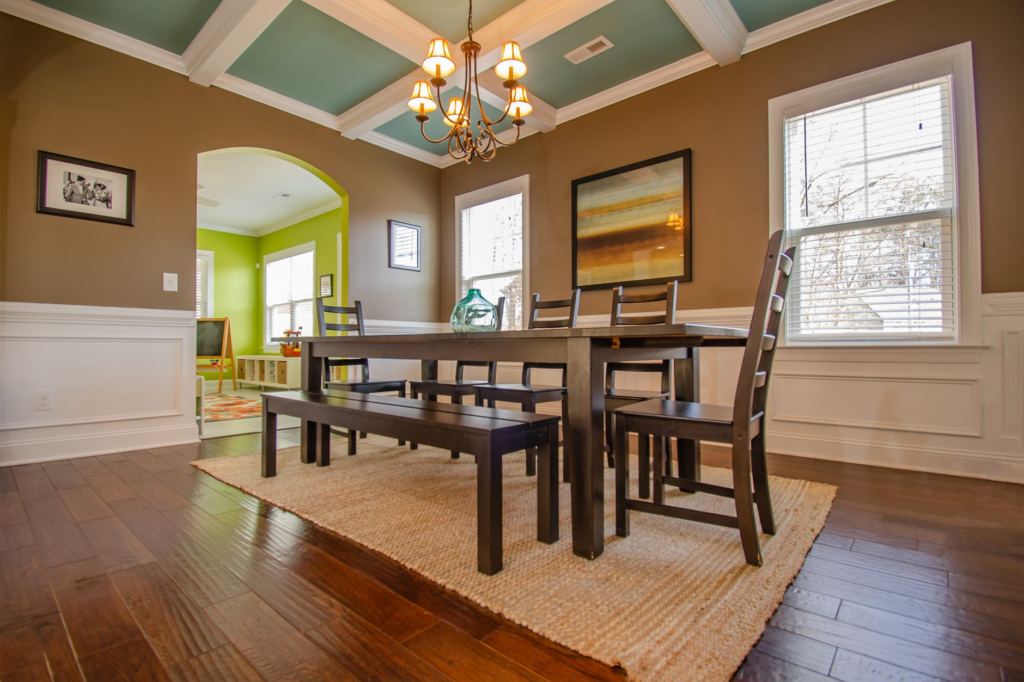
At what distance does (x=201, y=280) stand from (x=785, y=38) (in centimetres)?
804

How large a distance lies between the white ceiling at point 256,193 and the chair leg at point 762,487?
523cm

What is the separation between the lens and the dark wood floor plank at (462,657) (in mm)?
953

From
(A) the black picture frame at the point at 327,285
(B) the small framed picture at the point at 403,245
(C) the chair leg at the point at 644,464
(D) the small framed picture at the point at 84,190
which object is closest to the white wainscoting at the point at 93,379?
(D) the small framed picture at the point at 84,190

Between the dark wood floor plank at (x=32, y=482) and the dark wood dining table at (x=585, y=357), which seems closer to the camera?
the dark wood dining table at (x=585, y=357)

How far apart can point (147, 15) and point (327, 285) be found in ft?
13.2

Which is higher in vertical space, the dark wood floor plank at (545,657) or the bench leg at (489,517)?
the bench leg at (489,517)

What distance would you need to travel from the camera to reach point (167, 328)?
324cm

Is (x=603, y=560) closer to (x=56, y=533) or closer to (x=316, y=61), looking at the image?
(x=56, y=533)

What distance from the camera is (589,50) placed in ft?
10.6

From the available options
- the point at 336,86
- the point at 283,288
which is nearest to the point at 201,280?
the point at 283,288

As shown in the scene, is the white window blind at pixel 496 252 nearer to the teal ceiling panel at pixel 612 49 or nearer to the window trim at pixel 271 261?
the teal ceiling panel at pixel 612 49

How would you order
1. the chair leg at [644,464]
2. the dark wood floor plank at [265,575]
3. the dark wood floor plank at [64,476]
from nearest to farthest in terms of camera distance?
the dark wood floor plank at [265,575]
the chair leg at [644,464]
the dark wood floor plank at [64,476]

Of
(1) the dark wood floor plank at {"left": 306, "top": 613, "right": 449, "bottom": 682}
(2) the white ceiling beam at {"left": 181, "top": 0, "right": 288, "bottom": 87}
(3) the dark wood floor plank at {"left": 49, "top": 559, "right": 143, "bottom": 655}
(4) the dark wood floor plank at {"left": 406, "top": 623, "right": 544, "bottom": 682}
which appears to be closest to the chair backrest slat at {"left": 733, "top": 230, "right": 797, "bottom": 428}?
(4) the dark wood floor plank at {"left": 406, "top": 623, "right": 544, "bottom": 682}

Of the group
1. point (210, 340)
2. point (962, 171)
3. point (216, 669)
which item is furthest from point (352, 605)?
point (210, 340)
